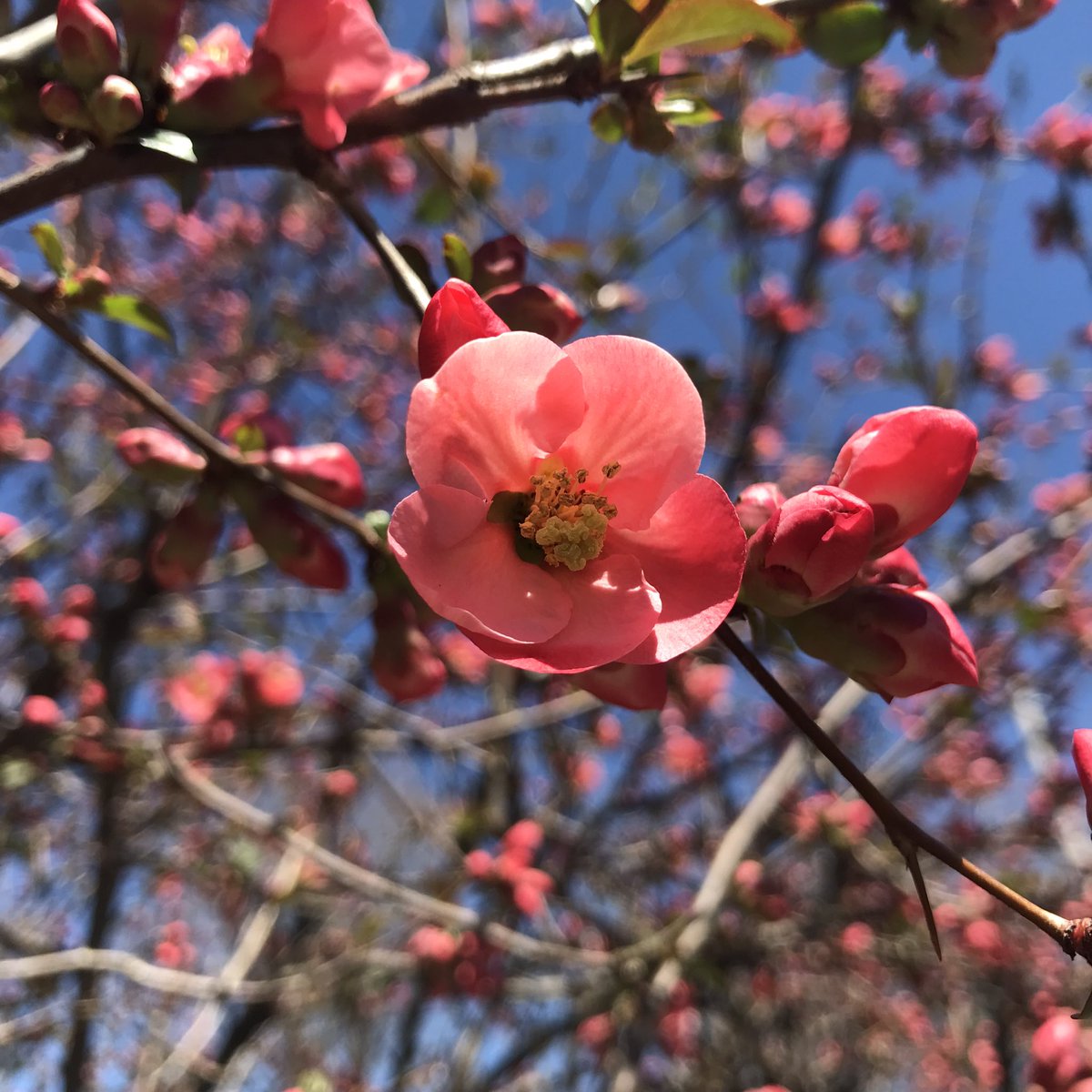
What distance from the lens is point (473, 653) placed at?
3.18 m

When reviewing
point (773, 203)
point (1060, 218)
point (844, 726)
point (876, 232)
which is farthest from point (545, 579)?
point (876, 232)

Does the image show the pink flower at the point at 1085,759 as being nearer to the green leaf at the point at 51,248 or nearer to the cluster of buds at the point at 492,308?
the cluster of buds at the point at 492,308

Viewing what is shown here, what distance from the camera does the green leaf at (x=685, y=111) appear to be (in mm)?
808

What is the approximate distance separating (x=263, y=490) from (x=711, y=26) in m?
0.59

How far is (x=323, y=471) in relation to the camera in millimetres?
883

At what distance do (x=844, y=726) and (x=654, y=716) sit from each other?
1.07m

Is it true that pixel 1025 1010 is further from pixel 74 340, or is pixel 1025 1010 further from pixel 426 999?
pixel 74 340

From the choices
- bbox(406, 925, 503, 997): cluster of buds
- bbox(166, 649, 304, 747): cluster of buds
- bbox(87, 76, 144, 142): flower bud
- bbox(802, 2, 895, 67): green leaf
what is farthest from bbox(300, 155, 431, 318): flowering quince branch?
bbox(406, 925, 503, 997): cluster of buds

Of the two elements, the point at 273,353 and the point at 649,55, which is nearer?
the point at 649,55

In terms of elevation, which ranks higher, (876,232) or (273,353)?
(876,232)

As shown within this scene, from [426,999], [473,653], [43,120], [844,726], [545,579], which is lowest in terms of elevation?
[844,726]

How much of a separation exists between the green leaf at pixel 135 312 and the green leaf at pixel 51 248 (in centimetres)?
5

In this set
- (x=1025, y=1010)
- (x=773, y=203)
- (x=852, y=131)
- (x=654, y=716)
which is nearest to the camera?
(x=852, y=131)

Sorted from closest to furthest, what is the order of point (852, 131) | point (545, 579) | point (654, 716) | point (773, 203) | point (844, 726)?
point (545, 579) < point (852, 131) < point (654, 716) < point (844, 726) < point (773, 203)
